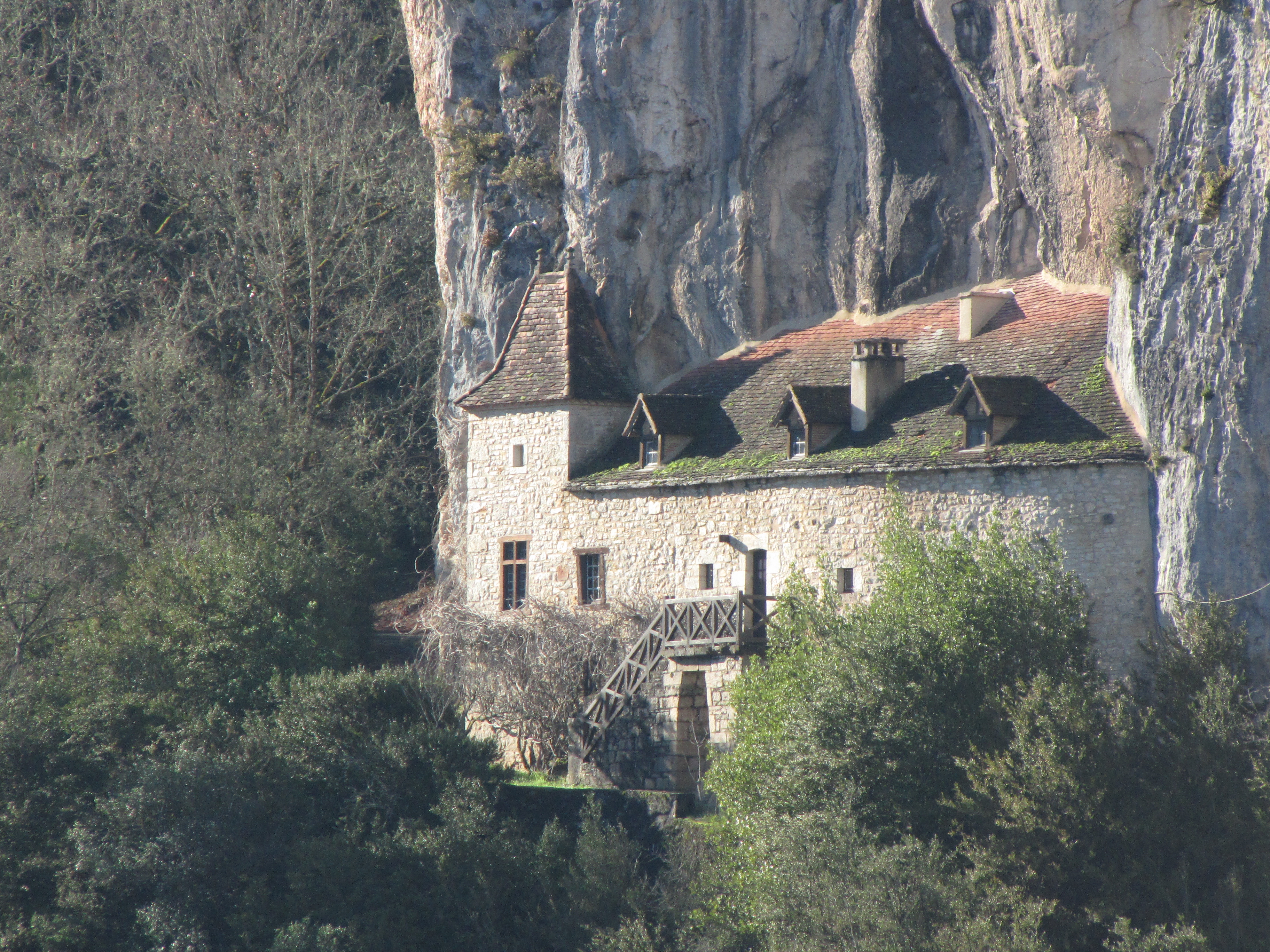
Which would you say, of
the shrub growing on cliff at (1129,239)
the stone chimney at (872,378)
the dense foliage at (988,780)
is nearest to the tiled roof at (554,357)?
the stone chimney at (872,378)

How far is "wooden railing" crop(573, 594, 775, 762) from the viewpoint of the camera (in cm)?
2841

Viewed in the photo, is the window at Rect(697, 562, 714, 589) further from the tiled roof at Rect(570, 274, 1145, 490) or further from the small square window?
the small square window

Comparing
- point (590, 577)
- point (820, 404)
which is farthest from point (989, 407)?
point (590, 577)

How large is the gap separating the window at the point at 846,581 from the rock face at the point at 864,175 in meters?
5.07

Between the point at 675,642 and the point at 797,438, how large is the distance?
163 inches

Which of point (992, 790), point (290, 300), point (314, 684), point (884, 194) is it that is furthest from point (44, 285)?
point (992, 790)

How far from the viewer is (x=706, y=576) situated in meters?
30.3

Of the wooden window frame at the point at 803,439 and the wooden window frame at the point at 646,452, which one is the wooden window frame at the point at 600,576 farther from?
the wooden window frame at the point at 803,439

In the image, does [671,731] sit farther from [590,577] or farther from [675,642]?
[590,577]

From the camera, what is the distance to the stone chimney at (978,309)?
3017cm

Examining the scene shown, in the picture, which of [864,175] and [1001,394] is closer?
[1001,394]

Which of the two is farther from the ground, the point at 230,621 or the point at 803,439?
the point at 803,439

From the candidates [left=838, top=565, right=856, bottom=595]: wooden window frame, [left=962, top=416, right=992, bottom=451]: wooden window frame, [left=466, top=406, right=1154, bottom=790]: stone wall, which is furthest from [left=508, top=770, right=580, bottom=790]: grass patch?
[left=962, top=416, right=992, bottom=451]: wooden window frame

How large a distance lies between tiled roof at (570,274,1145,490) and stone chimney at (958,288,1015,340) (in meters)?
0.12
